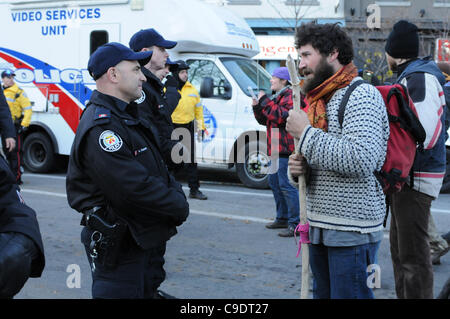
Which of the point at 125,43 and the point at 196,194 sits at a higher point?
the point at 125,43

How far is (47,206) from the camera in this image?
29.0 ft

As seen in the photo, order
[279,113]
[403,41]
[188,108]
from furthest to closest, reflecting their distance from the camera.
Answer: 1. [188,108]
2. [279,113]
3. [403,41]

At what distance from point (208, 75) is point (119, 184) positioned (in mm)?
7476

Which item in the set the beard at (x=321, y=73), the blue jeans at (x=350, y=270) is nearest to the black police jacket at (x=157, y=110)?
the beard at (x=321, y=73)

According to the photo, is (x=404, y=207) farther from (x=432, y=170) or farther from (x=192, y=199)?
(x=192, y=199)

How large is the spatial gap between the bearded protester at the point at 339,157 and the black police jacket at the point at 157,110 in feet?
4.42

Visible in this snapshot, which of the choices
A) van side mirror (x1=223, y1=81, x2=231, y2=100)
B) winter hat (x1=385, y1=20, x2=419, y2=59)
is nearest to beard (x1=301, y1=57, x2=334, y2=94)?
winter hat (x1=385, y1=20, x2=419, y2=59)

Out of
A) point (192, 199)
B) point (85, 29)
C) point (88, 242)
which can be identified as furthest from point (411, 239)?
point (85, 29)

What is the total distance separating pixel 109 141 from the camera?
3.12 m

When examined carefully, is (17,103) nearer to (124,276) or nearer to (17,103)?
(17,103)

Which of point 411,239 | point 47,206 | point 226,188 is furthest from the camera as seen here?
point 226,188

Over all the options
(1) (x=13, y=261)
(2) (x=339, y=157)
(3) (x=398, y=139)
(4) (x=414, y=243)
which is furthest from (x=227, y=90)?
(1) (x=13, y=261)

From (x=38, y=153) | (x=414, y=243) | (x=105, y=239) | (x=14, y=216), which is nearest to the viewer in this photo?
(x=14, y=216)

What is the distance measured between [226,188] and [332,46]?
7.49 meters
